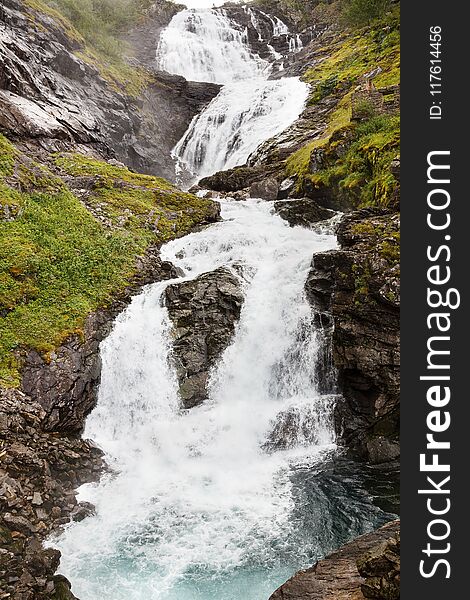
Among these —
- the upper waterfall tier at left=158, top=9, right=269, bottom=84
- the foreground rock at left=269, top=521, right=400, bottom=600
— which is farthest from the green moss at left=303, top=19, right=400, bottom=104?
the foreground rock at left=269, top=521, right=400, bottom=600

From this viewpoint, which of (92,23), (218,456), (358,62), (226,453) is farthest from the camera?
(92,23)

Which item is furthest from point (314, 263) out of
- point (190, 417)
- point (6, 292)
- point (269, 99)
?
point (269, 99)

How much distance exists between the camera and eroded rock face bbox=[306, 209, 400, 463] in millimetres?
13477

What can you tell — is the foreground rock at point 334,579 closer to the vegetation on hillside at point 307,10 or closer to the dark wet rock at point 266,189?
the dark wet rock at point 266,189

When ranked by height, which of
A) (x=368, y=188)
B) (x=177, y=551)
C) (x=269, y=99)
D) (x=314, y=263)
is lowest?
(x=177, y=551)

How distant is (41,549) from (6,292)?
25.8 ft

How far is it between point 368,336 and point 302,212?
9558 millimetres

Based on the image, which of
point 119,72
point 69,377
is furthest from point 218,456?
point 119,72

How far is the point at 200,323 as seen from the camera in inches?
634

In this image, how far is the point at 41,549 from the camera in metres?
9.09

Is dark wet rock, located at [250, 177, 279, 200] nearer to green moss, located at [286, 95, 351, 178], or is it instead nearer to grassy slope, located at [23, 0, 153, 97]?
green moss, located at [286, 95, 351, 178]

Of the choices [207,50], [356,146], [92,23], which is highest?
[207,50]

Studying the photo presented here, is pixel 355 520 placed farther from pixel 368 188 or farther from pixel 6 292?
pixel 368 188

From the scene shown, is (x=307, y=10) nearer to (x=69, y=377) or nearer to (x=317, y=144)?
(x=317, y=144)
